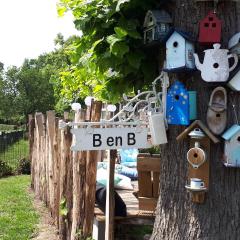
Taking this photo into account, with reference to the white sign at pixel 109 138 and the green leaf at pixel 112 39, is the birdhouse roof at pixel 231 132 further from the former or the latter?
the green leaf at pixel 112 39

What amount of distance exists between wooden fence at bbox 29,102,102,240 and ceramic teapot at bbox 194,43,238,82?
2.62 metres

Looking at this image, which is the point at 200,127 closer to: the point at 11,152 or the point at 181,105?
the point at 181,105

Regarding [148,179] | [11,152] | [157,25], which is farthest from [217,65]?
[11,152]

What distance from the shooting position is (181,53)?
2924mm

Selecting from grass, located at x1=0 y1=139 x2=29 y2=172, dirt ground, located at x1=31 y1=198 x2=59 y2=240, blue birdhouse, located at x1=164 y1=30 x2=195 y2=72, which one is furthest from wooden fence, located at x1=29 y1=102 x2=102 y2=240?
grass, located at x1=0 y1=139 x2=29 y2=172

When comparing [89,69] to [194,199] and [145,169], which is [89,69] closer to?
[194,199]

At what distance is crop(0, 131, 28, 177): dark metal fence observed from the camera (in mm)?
16766

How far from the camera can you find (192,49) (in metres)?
2.96

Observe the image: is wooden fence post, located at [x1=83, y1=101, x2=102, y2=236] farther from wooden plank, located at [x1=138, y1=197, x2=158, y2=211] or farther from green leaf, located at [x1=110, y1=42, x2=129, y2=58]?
green leaf, located at [x1=110, y1=42, x2=129, y2=58]

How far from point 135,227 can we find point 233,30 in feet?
12.8

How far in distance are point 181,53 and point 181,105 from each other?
32 cm

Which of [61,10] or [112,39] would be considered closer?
[112,39]

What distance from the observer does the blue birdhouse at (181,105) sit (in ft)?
9.66

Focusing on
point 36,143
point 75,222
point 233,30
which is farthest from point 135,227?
point 36,143
